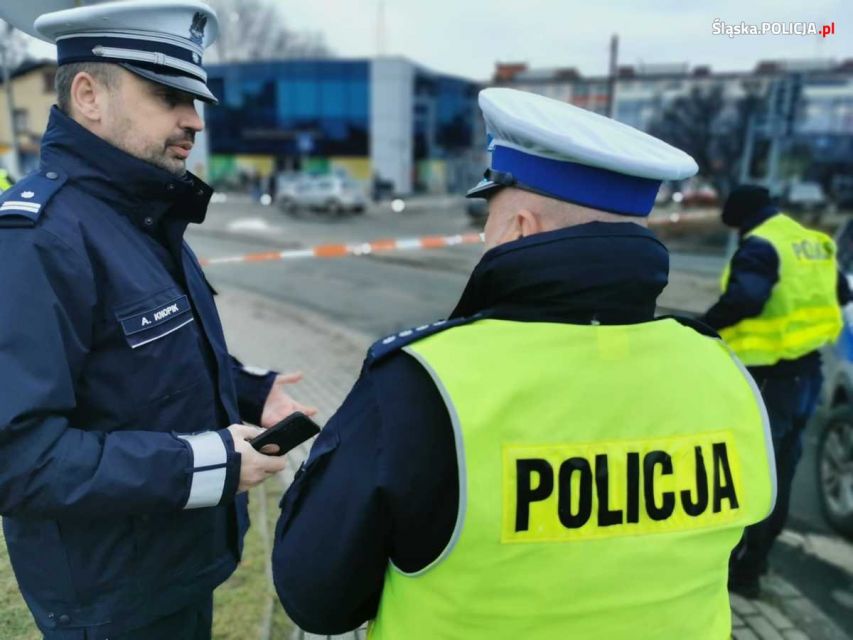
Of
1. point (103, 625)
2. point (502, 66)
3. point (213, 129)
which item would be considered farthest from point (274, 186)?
point (103, 625)

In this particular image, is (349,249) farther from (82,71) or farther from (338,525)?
(338,525)

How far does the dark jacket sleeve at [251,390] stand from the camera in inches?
82.9

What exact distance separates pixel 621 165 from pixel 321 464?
73 cm

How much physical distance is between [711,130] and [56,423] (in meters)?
31.4

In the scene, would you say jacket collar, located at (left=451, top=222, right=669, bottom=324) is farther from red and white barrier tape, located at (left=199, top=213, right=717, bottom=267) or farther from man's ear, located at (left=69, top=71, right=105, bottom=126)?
red and white barrier tape, located at (left=199, top=213, right=717, bottom=267)

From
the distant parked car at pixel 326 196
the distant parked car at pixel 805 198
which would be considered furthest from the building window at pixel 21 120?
the distant parked car at pixel 805 198

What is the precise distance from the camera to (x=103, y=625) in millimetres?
1562

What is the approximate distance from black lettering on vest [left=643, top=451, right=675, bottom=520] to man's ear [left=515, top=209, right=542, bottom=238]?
45cm

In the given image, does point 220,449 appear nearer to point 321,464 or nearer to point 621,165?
point 321,464

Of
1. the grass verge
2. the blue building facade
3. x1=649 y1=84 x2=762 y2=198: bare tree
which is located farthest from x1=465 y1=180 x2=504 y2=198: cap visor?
the blue building facade

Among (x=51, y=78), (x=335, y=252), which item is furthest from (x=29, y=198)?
(x=335, y=252)

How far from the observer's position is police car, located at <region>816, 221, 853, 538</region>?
4.08 metres

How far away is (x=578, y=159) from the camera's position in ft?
3.85

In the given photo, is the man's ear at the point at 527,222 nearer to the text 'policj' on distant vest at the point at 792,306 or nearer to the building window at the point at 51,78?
the building window at the point at 51,78
